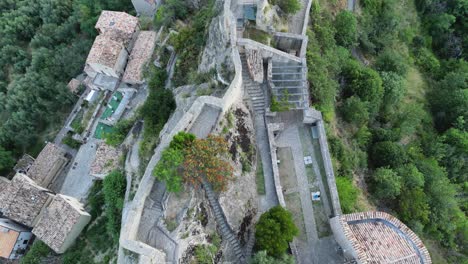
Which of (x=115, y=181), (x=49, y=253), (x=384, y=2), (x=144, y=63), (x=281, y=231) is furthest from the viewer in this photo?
(x=384, y=2)

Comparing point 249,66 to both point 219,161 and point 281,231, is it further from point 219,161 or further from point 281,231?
point 281,231

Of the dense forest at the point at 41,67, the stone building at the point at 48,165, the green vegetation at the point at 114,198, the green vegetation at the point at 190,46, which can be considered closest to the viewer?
the green vegetation at the point at 114,198

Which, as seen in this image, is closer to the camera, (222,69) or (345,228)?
(345,228)

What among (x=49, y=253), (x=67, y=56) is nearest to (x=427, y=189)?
(x=49, y=253)

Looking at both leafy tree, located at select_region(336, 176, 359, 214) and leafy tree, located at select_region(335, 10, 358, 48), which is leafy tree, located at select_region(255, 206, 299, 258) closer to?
leafy tree, located at select_region(336, 176, 359, 214)

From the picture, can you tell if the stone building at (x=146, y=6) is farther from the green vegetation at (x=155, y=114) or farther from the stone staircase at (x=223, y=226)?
the stone staircase at (x=223, y=226)

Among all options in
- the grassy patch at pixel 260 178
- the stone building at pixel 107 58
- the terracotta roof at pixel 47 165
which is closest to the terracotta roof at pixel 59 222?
the terracotta roof at pixel 47 165
